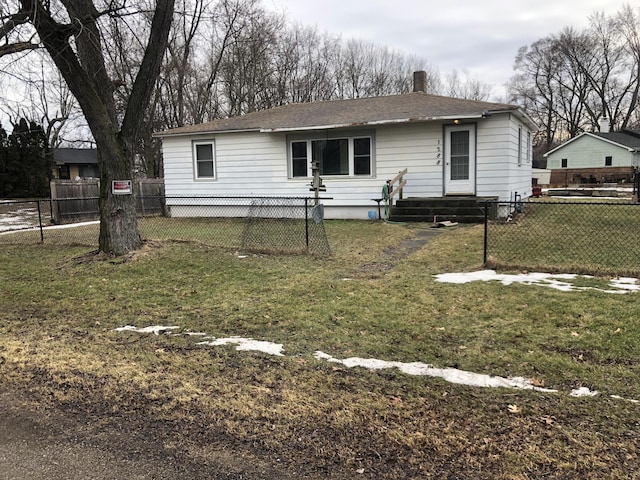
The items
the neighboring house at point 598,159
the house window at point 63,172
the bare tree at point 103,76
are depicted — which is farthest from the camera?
the house window at point 63,172

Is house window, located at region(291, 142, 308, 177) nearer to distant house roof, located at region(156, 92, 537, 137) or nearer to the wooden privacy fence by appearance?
distant house roof, located at region(156, 92, 537, 137)

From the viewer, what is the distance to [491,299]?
556 cm

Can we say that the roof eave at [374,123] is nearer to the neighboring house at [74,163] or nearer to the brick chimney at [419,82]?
the brick chimney at [419,82]

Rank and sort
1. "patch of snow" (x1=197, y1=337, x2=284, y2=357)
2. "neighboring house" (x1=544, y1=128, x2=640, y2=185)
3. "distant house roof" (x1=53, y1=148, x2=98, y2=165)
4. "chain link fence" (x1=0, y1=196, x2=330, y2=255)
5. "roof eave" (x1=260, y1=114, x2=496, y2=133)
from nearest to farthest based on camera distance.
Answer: "patch of snow" (x1=197, y1=337, x2=284, y2=357) < "chain link fence" (x1=0, y1=196, x2=330, y2=255) < "roof eave" (x1=260, y1=114, x2=496, y2=133) < "neighboring house" (x1=544, y1=128, x2=640, y2=185) < "distant house roof" (x1=53, y1=148, x2=98, y2=165)

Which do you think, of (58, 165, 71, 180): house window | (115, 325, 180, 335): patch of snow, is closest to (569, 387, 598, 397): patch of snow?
(115, 325, 180, 335): patch of snow

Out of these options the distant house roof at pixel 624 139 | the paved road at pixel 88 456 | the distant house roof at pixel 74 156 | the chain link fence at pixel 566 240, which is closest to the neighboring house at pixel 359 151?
the chain link fence at pixel 566 240

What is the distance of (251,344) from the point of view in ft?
14.1

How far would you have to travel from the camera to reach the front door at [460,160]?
13.5m

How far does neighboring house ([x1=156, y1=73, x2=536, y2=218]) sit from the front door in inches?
1.1

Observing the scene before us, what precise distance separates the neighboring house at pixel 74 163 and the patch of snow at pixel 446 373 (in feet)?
161

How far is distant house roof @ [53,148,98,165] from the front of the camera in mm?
46822

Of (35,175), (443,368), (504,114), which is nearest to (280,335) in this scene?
(443,368)

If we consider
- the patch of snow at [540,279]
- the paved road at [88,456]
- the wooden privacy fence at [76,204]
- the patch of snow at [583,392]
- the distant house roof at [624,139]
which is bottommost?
the paved road at [88,456]

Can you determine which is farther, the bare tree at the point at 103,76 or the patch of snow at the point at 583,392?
the bare tree at the point at 103,76
